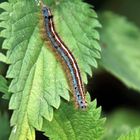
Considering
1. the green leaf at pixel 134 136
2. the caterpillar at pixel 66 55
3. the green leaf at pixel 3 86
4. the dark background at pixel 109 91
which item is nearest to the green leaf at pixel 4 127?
the green leaf at pixel 3 86

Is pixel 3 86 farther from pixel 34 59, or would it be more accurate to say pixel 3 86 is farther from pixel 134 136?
pixel 134 136

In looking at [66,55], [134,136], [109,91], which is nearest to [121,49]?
[109,91]

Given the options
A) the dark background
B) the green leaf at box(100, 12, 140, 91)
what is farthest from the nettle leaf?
the dark background

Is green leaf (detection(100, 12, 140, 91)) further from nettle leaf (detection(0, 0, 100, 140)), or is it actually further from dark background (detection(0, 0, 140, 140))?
nettle leaf (detection(0, 0, 100, 140))

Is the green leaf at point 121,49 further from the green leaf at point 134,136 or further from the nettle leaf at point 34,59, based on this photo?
the green leaf at point 134,136

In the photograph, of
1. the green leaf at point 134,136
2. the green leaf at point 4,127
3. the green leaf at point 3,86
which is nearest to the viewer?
the green leaf at point 134,136
